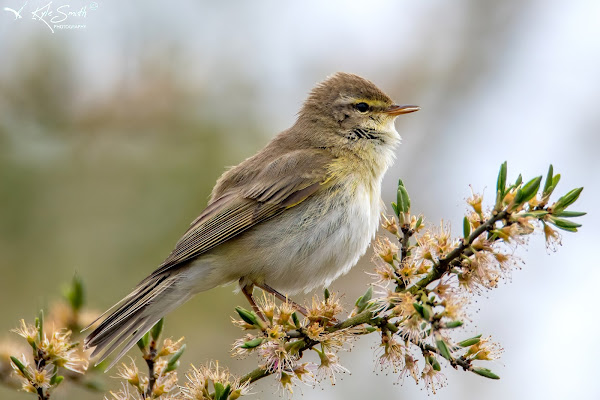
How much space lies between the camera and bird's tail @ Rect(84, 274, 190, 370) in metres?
3.59

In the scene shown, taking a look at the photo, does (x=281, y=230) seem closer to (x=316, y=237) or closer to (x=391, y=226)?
(x=316, y=237)

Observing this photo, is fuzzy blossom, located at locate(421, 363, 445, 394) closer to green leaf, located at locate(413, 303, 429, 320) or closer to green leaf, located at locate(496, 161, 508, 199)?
green leaf, located at locate(413, 303, 429, 320)

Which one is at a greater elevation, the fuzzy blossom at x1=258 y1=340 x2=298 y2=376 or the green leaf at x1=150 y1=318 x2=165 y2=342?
the green leaf at x1=150 y1=318 x2=165 y2=342

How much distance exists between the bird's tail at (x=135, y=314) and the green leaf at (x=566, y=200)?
2109mm

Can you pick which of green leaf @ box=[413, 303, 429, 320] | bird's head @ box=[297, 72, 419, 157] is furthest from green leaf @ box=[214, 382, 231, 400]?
bird's head @ box=[297, 72, 419, 157]

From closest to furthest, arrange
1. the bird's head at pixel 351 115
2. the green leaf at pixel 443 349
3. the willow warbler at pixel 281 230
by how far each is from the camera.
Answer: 1. the green leaf at pixel 443 349
2. the willow warbler at pixel 281 230
3. the bird's head at pixel 351 115

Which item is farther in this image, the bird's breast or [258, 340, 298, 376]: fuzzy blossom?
the bird's breast

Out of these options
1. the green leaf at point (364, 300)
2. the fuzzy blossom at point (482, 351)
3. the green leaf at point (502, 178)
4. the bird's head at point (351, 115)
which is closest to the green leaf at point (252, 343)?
the green leaf at point (364, 300)

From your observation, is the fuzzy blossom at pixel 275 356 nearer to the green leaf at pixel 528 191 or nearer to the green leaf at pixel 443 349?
the green leaf at pixel 443 349

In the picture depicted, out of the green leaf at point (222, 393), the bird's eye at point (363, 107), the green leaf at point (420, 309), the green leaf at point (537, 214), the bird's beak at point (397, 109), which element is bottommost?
the green leaf at point (222, 393)

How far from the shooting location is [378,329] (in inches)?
106

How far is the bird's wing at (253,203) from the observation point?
443cm

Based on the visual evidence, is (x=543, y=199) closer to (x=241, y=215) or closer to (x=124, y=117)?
(x=241, y=215)

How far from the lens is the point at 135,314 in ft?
13.1
